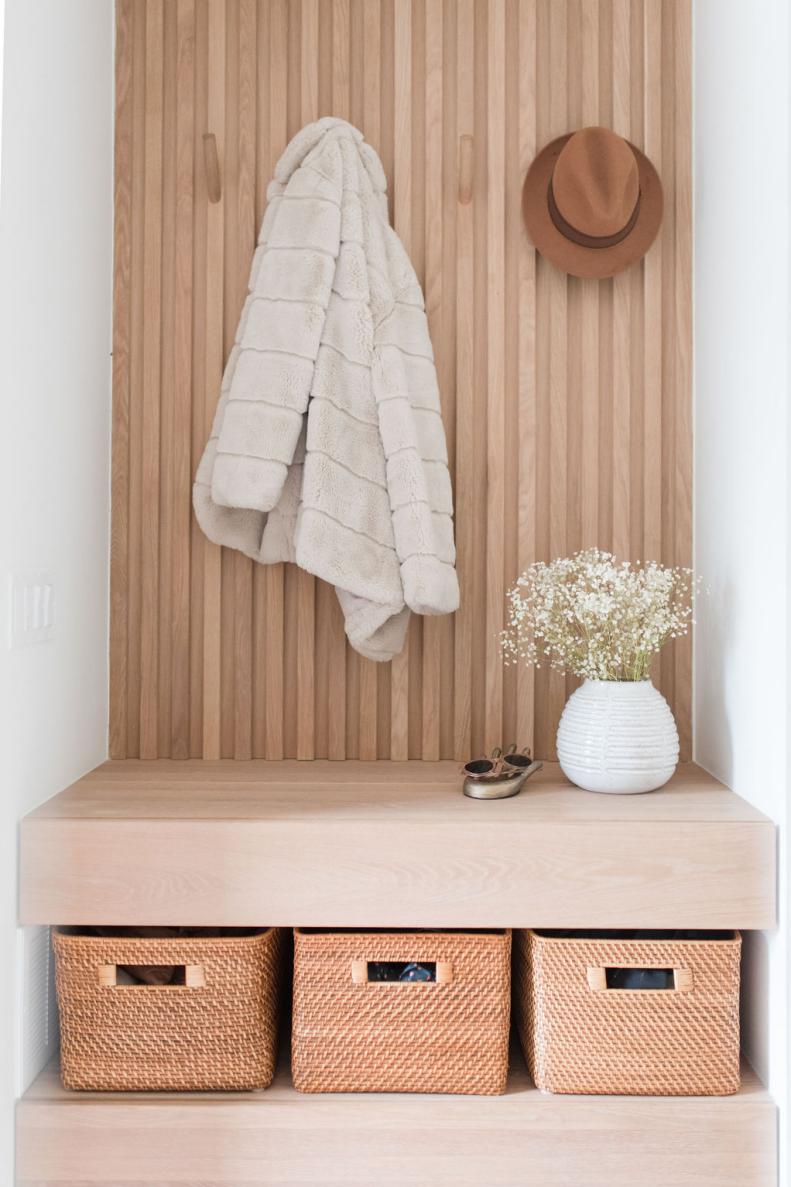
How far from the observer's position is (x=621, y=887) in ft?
4.92

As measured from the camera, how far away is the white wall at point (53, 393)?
4.87 feet

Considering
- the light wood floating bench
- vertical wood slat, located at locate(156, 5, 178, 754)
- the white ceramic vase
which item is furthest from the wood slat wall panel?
the light wood floating bench

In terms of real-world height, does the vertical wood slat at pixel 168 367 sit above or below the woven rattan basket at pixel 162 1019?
above

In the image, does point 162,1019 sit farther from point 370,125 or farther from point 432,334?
point 370,125

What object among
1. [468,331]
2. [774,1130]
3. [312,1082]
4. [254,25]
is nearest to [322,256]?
[468,331]

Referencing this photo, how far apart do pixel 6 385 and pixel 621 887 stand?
1.22 metres

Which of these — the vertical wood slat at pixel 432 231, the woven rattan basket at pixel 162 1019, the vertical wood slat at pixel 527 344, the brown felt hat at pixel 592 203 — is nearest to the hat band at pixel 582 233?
the brown felt hat at pixel 592 203

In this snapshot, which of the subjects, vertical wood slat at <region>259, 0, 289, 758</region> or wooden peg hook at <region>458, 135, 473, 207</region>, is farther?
vertical wood slat at <region>259, 0, 289, 758</region>

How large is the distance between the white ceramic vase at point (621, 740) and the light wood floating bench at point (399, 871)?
16cm

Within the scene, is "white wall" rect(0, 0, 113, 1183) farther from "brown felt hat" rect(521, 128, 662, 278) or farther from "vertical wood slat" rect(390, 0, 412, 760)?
"brown felt hat" rect(521, 128, 662, 278)

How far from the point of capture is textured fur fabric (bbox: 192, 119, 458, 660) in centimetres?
182

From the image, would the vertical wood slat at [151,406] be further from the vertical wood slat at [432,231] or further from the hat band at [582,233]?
the hat band at [582,233]

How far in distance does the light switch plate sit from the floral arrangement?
847 mm

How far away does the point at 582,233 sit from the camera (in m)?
1.89
